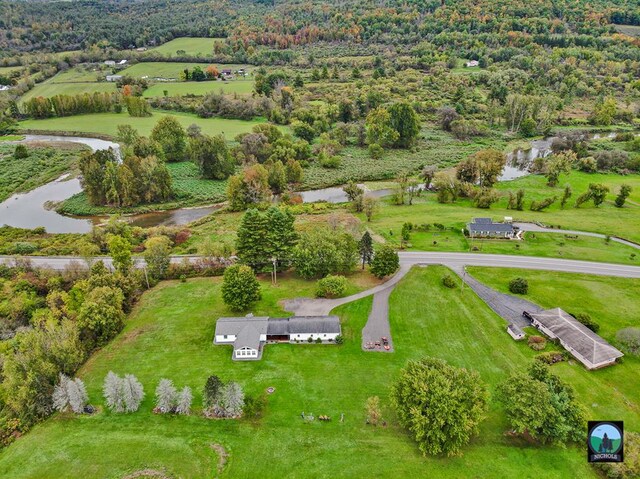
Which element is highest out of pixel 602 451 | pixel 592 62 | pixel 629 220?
pixel 592 62

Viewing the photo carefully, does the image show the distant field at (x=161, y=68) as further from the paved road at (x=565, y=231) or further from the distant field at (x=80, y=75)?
the paved road at (x=565, y=231)

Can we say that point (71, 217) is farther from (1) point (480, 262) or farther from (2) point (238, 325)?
(1) point (480, 262)

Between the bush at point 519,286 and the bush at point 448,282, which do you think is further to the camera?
the bush at point 448,282

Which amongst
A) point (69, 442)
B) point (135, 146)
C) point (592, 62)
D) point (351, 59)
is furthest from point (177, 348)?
point (592, 62)

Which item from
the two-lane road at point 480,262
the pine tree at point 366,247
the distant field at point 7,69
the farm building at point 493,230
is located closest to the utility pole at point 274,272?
the pine tree at point 366,247

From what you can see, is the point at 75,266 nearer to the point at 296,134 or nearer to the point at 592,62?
the point at 296,134

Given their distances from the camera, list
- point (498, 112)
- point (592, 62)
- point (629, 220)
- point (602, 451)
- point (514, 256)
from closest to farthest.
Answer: point (602, 451)
point (514, 256)
point (629, 220)
point (498, 112)
point (592, 62)

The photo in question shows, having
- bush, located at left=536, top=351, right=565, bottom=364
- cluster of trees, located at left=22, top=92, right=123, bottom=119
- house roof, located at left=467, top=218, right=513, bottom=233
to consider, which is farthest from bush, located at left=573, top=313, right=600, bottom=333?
cluster of trees, located at left=22, top=92, right=123, bottom=119
